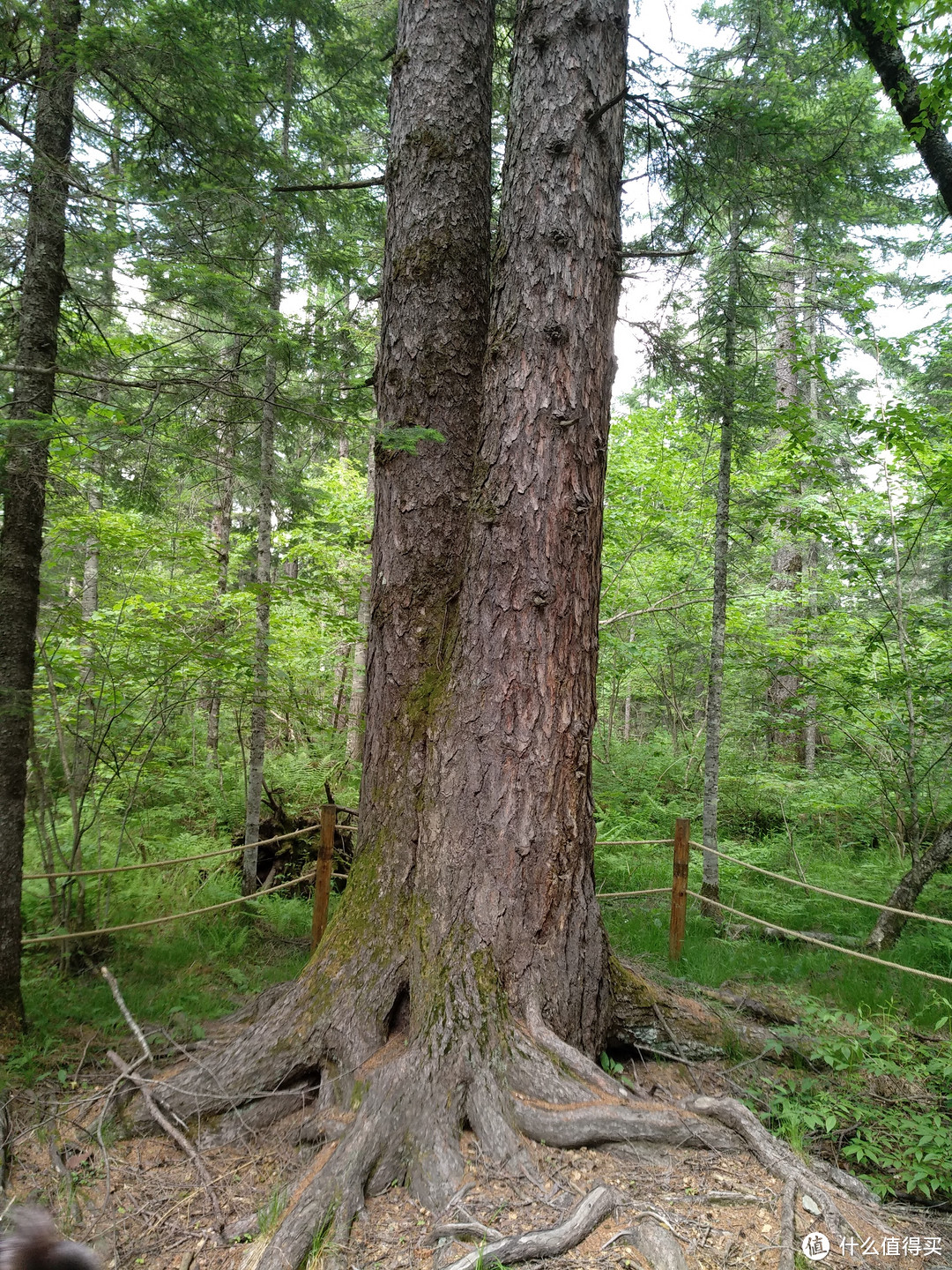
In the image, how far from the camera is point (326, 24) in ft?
19.4

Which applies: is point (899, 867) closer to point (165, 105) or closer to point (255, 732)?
point (255, 732)

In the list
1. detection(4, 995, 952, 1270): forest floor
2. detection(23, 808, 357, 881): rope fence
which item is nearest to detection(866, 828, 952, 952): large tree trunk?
detection(4, 995, 952, 1270): forest floor

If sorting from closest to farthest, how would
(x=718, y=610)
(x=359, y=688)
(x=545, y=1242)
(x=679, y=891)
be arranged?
1. (x=545, y=1242)
2. (x=679, y=891)
3. (x=718, y=610)
4. (x=359, y=688)

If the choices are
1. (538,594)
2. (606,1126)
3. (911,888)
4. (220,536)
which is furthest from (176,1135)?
(220,536)

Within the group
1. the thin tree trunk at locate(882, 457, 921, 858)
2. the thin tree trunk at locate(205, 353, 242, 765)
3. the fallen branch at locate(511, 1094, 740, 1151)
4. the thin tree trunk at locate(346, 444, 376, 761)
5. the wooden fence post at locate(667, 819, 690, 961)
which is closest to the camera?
the fallen branch at locate(511, 1094, 740, 1151)

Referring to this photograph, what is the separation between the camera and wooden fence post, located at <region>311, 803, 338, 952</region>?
480 centimetres

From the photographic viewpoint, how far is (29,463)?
3518mm

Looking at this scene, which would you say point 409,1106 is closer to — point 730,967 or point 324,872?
point 324,872

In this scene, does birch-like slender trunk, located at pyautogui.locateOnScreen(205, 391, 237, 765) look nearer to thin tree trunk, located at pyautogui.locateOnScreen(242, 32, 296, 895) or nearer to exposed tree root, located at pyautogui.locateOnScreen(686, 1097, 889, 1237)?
thin tree trunk, located at pyautogui.locateOnScreen(242, 32, 296, 895)

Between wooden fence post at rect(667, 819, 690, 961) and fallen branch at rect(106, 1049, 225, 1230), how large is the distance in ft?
11.8

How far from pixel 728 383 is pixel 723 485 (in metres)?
1.21

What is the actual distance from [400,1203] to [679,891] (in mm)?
3286

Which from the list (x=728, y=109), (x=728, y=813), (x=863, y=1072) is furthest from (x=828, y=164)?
(x=728, y=813)

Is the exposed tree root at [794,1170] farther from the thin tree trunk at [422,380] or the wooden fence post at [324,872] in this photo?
the wooden fence post at [324,872]
